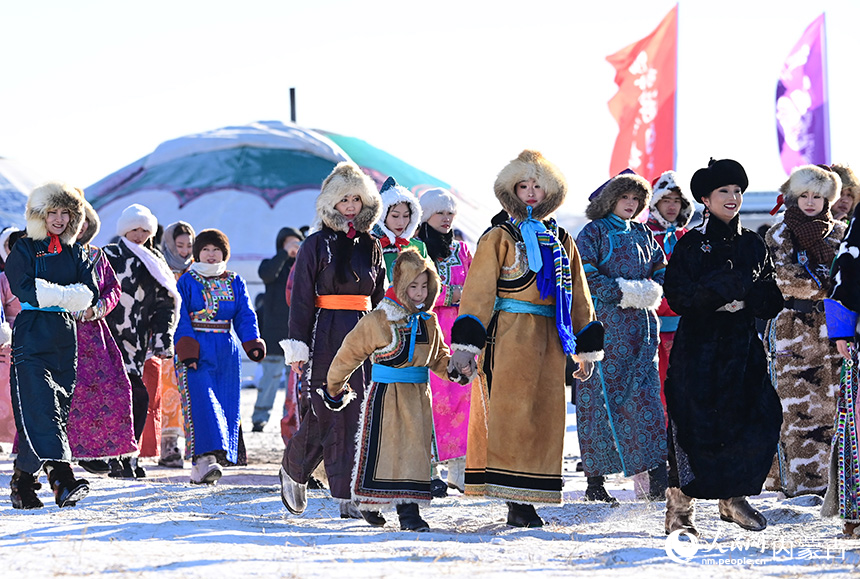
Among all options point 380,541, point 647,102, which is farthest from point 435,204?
point 647,102

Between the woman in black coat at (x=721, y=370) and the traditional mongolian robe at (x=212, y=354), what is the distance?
286cm

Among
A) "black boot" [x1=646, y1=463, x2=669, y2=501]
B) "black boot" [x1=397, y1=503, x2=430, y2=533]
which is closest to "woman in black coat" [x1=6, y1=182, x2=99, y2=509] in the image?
"black boot" [x1=397, y1=503, x2=430, y2=533]

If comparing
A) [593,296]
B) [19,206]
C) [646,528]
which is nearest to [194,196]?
[19,206]

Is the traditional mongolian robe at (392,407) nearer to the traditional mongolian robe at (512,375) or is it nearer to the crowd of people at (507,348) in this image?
the crowd of people at (507,348)

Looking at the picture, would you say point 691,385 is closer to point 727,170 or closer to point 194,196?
point 727,170

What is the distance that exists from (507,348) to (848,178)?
246 centimetres

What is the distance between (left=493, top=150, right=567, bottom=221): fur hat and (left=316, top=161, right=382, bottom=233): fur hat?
24.3 inches

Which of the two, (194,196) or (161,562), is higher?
(194,196)

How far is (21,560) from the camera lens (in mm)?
3814

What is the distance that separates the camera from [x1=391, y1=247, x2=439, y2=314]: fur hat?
496 cm

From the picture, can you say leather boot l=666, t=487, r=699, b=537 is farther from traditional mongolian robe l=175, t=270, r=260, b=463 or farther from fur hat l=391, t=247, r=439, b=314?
traditional mongolian robe l=175, t=270, r=260, b=463

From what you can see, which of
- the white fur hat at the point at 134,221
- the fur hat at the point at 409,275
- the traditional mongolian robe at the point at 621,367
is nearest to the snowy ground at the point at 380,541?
the traditional mongolian robe at the point at 621,367

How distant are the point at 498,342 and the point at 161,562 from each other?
5.68ft

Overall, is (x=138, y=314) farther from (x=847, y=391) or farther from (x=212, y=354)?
(x=847, y=391)
